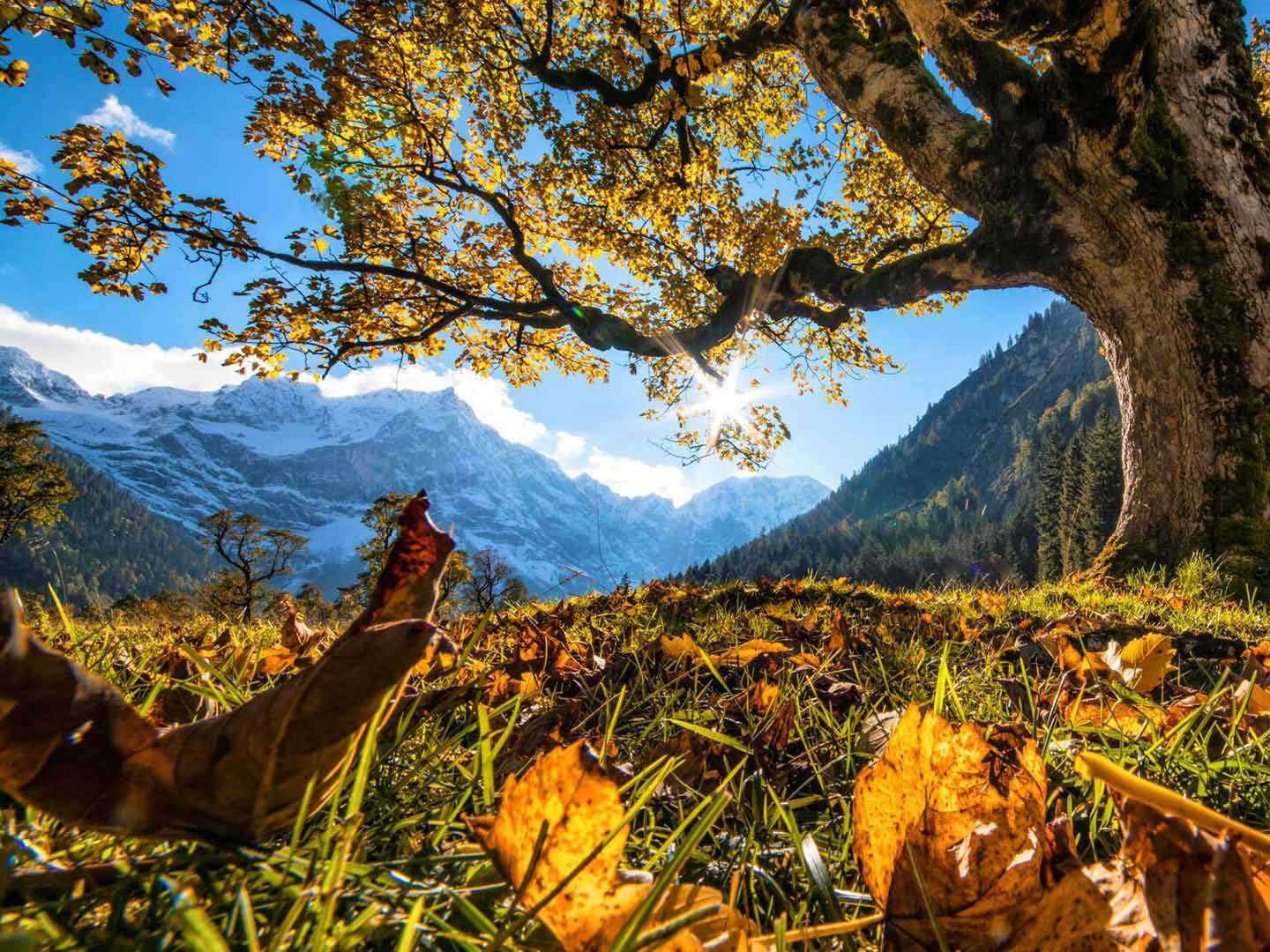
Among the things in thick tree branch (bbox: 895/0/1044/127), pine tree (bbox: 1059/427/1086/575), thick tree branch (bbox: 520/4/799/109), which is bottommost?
pine tree (bbox: 1059/427/1086/575)

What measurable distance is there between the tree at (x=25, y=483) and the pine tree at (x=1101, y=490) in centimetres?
5887

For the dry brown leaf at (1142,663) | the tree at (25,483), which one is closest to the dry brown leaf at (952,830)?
the dry brown leaf at (1142,663)

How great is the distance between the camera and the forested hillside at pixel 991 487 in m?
50.3

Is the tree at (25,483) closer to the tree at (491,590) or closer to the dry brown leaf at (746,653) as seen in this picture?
the tree at (491,590)

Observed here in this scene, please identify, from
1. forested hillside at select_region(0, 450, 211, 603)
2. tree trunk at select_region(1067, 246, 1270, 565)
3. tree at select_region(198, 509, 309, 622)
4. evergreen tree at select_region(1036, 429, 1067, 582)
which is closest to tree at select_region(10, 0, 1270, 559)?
tree trunk at select_region(1067, 246, 1270, 565)

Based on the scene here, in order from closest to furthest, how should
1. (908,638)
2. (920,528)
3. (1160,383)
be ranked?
1. (908,638)
2. (1160,383)
3. (920,528)

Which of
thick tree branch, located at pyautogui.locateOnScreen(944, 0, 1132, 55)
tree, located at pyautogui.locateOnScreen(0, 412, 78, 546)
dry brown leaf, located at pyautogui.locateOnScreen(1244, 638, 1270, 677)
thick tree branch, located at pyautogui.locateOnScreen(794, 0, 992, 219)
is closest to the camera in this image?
dry brown leaf, located at pyautogui.locateOnScreen(1244, 638, 1270, 677)

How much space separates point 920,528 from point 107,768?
121 meters

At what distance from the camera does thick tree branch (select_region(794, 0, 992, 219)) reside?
17.5ft

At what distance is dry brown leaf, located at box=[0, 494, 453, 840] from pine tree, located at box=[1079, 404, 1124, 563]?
1969 inches

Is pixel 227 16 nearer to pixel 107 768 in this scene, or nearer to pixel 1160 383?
pixel 107 768

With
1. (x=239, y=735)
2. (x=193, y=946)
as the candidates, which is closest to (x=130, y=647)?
(x=239, y=735)

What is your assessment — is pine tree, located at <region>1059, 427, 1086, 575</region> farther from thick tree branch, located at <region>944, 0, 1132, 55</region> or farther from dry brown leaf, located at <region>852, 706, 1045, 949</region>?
dry brown leaf, located at <region>852, 706, 1045, 949</region>

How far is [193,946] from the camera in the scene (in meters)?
0.37
